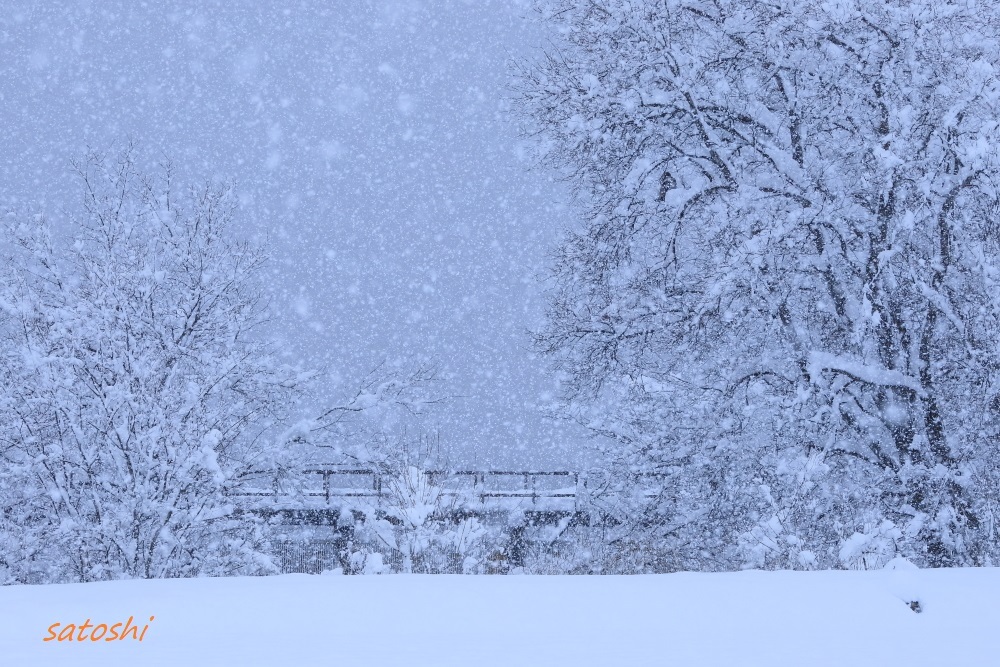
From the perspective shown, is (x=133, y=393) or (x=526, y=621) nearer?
(x=526, y=621)

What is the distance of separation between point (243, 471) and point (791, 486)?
5321 mm

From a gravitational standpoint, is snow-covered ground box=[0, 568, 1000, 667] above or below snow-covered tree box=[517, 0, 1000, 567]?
below

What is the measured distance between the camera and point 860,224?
335 inches

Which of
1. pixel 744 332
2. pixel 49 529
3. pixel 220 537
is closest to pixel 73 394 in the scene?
pixel 49 529

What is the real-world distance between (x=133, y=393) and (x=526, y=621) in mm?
6400

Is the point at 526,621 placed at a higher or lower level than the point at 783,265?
lower

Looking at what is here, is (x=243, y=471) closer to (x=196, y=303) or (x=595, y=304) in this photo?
(x=196, y=303)

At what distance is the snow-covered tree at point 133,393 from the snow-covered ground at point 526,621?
4403mm

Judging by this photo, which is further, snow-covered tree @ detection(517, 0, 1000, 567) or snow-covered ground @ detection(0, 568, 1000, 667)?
snow-covered tree @ detection(517, 0, 1000, 567)

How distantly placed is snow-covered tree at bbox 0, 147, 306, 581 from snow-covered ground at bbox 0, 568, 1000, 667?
4403mm

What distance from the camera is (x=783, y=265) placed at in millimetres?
8781

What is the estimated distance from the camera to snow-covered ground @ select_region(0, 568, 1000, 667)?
10.3 feet

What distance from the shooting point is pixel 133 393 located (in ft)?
28.8

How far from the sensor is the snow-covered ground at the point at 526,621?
313 centimetres
